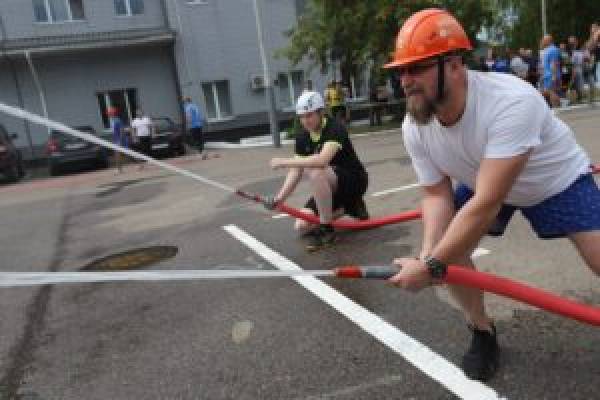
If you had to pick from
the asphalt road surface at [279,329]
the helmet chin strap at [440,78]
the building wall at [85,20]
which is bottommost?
the asphalt road surface at [279,329]

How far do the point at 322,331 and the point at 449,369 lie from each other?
921 millimetres

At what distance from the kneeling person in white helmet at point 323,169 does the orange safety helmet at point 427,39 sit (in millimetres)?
2955

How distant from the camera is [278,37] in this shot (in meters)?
26.3

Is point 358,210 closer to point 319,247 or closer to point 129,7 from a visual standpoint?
point 319,247

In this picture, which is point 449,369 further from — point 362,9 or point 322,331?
point 362,9

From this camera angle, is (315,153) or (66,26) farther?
(66,26)

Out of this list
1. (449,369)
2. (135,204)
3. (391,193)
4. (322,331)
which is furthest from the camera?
(135,204)

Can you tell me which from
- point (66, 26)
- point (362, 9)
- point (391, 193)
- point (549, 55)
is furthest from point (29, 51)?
point (391, 193)

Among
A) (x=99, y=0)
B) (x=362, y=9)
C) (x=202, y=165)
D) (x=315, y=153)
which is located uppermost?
(x=99, y=0)

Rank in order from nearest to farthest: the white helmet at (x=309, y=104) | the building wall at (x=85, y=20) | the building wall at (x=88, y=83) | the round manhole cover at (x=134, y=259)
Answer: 1. the white helmet at (x=309, y=104)
2. the round manhole cover at (x=134, y=259)
3. the building wall at (x=85, y=20)
4. the building wall at (x=88, y=83)

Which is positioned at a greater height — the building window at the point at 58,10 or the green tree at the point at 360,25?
the building window at the point at 58,10

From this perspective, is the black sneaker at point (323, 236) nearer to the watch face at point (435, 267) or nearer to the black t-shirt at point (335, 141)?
the black t-shirt at point (335, 141)

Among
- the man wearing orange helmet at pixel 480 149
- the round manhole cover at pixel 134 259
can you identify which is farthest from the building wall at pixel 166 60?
the man wearing orange helmet at pixel 480 149

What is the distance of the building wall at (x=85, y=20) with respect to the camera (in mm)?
22781
